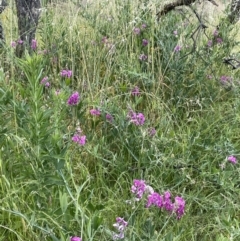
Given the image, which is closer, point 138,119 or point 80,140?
point 80,140

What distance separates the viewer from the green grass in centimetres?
141

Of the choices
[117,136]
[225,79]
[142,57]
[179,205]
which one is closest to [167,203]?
[179,205]

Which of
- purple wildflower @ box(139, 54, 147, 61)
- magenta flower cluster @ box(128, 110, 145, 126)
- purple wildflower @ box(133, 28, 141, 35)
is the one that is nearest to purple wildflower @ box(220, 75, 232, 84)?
purple wildflower @ box(139, 54, 147, 61)

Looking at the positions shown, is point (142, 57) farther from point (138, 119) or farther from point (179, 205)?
point (179, 205)

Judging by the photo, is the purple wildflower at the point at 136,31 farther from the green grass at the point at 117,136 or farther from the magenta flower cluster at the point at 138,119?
the magenta flower cluster at the point at 138,119

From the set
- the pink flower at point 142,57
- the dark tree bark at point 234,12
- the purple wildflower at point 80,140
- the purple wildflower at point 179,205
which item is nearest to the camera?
the purple wildflower at point 179,205

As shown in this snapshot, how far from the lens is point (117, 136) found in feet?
6.56

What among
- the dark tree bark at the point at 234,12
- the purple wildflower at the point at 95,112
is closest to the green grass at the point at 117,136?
the purple wildflower at the point at 95,112

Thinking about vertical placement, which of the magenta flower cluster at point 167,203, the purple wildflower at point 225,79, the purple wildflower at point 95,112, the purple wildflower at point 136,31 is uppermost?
the purple wildflower at point 136,31

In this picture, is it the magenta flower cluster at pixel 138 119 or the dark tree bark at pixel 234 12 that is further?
the dark tree bark at pixel 234 12

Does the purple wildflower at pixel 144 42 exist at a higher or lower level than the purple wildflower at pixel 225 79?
higher

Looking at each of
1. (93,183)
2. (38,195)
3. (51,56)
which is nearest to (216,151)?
(93,183)

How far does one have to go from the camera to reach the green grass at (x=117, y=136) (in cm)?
141

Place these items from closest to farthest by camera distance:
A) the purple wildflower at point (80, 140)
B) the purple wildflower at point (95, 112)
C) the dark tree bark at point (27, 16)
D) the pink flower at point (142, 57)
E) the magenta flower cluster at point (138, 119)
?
the purple wildflower at point (80, 140), the magenta flower cluster at point (138, 119), the purple wildflower at point (95, 112), the pink flower at point (142, 57), the dark tree bark at point (27, 16)
